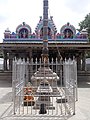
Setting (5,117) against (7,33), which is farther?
(7,33)

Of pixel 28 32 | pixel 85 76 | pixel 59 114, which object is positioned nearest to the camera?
pixel 59 114

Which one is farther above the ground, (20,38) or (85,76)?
(20,38)

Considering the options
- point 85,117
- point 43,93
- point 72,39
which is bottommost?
point 85,117

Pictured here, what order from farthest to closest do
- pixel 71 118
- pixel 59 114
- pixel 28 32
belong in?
pixel 28 32 → pixel 59 114 → pixel 71 118

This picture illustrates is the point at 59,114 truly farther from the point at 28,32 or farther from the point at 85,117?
the point at 28,32

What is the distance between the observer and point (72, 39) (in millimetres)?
26219

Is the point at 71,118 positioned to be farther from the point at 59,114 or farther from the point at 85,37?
the point at 85,37

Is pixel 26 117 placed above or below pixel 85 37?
below

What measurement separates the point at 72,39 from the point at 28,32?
4576 mm

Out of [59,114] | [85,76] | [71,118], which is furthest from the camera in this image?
[85,76]

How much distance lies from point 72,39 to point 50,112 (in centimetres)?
1812

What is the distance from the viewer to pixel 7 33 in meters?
26.8

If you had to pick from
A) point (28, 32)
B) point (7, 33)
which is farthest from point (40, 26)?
point (7, 33)

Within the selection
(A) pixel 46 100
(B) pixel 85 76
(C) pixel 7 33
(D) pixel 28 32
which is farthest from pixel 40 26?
(A) pixel 46 100
